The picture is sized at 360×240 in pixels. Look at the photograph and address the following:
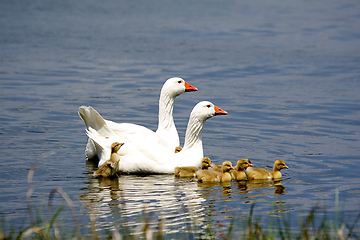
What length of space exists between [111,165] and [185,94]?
8.59 meters

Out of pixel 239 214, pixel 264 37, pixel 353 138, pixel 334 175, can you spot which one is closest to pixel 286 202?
pixel 239 214

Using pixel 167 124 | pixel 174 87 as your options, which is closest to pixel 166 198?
pixel 167 124

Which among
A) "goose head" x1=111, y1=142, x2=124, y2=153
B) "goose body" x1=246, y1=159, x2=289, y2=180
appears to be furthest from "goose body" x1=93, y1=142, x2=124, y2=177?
"goose body" x1=246, y1=159, x2=289, y2=180

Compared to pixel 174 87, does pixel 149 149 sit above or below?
below

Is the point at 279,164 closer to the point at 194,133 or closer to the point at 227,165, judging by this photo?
the point at 227,165

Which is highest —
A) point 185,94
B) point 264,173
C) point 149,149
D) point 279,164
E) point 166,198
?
point 185,94

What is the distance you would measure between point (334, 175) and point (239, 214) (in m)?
3.23

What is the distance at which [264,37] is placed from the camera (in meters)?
24.2

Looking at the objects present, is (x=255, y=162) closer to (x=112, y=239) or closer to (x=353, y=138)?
(x=353, y=138)

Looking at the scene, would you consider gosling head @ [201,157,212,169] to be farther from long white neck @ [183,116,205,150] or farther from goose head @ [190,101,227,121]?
goose head @ [190,101,227,121]

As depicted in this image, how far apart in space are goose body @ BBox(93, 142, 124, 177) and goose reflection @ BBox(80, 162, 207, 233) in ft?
0.36

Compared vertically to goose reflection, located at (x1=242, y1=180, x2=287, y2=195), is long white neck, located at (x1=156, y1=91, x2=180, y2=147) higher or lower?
higher

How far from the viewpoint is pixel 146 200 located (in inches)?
310

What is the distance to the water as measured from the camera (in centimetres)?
816
